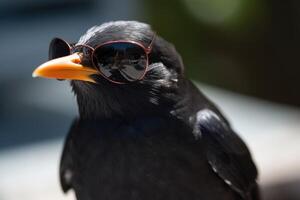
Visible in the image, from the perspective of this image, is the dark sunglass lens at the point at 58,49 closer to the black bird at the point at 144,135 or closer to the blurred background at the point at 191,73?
the black bird at the point at 144,135

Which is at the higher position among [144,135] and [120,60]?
[120,60]

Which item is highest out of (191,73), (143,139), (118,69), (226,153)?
(118,69)

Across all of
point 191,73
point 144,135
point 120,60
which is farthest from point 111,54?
point 191,73

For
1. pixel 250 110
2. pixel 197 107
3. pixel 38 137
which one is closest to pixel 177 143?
pixel 197 107

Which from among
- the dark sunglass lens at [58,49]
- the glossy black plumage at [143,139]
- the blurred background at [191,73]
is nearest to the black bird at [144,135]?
the glossy black plumage at [143,139]

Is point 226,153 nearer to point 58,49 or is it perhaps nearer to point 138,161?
point 138,161

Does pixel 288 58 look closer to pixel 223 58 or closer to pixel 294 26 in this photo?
pixel 294 26
